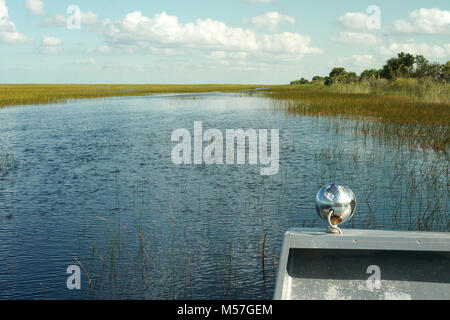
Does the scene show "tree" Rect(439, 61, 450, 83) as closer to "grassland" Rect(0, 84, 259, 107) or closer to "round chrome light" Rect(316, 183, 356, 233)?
"grassland" Rect(0, 84, 259, 107)

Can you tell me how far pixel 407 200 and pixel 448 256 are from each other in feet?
19.7

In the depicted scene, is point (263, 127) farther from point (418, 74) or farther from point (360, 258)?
point (418, 74)

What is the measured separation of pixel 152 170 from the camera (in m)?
13.5

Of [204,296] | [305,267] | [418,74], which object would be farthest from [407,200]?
[418,74]

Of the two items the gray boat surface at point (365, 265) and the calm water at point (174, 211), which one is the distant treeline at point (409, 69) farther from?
the gray boat surface at point (365, 265)

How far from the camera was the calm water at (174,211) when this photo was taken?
638cm

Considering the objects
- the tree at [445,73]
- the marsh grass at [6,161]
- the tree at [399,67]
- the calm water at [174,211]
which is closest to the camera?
the calm water at [174,211]

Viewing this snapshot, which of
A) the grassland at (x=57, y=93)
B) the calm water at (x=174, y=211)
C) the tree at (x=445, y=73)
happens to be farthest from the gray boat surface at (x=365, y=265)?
the tree at (x=445, y=73)

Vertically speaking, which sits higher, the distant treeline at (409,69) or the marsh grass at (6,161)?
the distant treeline at (409,69)

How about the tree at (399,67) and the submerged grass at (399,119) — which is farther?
the tree at (399,67)

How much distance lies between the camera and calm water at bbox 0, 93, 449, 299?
6.38 metres

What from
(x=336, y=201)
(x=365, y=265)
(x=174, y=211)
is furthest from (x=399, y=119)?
(x=336, y=201)

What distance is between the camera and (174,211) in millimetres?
9422
